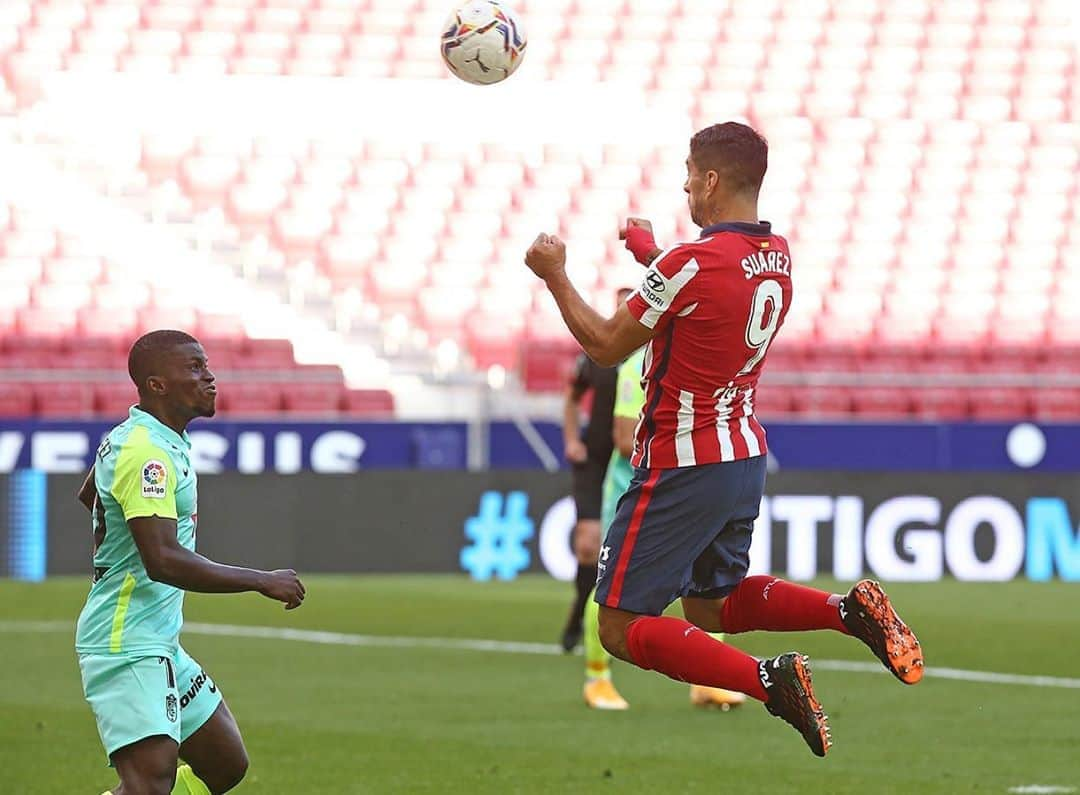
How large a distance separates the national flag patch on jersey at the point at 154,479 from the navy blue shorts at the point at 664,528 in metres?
1.54

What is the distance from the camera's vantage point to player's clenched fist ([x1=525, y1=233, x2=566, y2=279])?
5.77m

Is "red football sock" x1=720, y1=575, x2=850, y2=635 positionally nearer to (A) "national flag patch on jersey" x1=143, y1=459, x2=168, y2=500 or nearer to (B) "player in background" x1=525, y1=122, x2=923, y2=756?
(B) "player in background" x1=525, y1=122, x2=923, y2=756

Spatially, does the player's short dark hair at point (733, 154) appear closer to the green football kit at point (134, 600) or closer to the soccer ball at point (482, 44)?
the soccer ball at point (482, 44)

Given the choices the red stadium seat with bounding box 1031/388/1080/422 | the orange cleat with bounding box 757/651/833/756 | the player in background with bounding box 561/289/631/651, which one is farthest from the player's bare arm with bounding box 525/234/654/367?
the red stadium seat with bounding box 1031/388/1080/422

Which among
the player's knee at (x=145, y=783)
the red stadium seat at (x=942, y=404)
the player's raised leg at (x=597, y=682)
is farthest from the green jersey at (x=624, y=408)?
the red stadium seat at (x=942, y=404)

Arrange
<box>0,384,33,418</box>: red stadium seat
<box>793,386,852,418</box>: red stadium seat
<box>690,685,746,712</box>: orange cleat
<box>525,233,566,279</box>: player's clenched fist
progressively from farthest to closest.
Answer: <box>793,386,852,418</box>: red stadium seat → <box>0,384,33,418</box>: red stadium seat → <box>690,685,746,712</box>: orange cleat → <box>525,233,566,279</box>: player's clenched fist

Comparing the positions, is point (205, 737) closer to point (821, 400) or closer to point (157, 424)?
point (157, 424)

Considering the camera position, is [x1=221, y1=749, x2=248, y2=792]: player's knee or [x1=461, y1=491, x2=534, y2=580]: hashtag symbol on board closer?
[x1=221, y1=749, x2=248, y2=792]: player's knee

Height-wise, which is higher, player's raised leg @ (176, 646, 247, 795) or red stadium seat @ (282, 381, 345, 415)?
red stadium seat @ (282, 381, 345, 415)

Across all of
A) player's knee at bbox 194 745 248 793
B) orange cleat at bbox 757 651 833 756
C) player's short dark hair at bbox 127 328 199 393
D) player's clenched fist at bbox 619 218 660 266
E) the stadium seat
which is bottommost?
player's knee at bbox 194 745 248 793

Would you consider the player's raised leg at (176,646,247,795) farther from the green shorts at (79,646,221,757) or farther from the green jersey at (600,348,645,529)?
the green jersey at (600,348,645,529)

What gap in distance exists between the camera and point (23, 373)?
17.2 m

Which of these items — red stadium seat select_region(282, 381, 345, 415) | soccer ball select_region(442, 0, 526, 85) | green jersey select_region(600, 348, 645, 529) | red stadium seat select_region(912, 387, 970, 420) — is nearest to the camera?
soccer ball select_region(442, 0, 526, 85)

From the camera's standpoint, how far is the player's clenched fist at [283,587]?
477cm
